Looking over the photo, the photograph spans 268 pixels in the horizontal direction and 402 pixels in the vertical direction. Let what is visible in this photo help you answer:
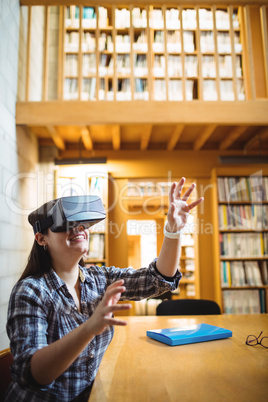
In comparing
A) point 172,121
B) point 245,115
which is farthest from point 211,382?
point 245,115

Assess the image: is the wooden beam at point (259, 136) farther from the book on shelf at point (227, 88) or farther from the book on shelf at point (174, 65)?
the book on shelf at point (174, 65)

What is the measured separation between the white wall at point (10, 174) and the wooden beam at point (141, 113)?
0.75 ft

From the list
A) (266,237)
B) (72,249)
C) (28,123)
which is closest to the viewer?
(72,249)

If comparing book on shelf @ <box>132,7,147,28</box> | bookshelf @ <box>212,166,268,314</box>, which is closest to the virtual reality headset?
bookshelf @ <box>212,166,268,314</box>

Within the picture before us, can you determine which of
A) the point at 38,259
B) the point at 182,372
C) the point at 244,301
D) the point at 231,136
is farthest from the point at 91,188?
the point at 182,372

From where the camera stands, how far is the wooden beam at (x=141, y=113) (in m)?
3.07

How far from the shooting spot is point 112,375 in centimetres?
115

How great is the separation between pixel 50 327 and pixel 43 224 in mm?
378

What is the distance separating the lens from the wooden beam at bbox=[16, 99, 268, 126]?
10.1 ft

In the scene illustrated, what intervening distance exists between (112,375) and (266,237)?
3337 mm

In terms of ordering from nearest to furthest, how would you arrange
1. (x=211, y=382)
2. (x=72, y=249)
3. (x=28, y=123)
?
(x=211, y=382), (x=72, y=249), (x=28, y=123)

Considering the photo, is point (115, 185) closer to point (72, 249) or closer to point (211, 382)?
point (72, 249)

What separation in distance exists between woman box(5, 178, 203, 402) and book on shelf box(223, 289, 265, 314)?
2768 millimetres

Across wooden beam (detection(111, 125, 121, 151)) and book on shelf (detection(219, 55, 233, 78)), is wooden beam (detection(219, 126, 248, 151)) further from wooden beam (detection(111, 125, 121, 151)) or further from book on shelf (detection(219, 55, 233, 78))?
wooden beam (detection(111, 125, 121, 151))
